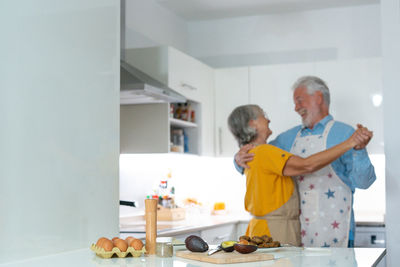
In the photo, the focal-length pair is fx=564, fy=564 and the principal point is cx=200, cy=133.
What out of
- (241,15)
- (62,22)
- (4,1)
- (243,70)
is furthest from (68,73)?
(241,15)

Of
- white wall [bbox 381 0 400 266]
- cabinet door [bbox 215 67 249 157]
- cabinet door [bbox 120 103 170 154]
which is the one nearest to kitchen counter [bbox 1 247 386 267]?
white wall [bbox 381 0 400 266]

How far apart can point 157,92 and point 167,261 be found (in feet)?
5.81

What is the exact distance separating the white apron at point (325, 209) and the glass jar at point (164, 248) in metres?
1.65

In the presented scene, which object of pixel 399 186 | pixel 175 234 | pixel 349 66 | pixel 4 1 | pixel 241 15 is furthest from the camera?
pixel 241 15

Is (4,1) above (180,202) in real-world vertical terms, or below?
above

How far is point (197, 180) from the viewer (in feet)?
15.8

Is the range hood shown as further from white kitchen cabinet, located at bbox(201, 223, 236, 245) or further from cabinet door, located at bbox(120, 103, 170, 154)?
white kitchen cabinet, located at bbox(201, 223, 236, 245)

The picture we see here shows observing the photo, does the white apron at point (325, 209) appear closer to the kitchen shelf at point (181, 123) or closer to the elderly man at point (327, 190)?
the elderly man at point (327, 190)

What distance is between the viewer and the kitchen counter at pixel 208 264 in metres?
1.44

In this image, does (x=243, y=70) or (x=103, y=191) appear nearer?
(x=103, y=191)

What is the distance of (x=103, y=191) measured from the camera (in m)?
1.89

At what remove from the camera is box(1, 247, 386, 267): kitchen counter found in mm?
1441

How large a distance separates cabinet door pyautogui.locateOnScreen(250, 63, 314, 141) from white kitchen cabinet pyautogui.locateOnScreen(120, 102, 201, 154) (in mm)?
800

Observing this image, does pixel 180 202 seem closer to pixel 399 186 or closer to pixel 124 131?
pixel 124 131
